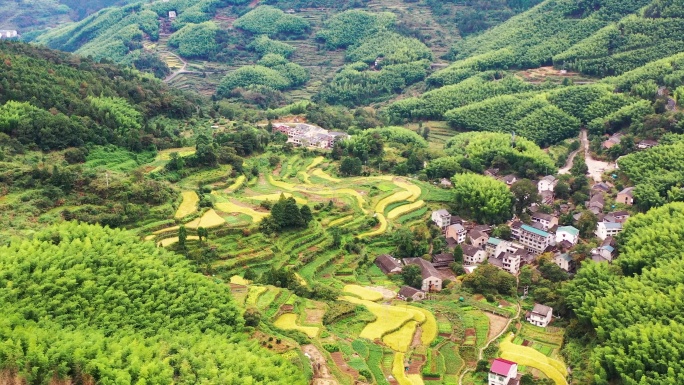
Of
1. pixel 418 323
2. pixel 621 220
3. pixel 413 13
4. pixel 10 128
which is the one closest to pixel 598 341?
pixel 418 323

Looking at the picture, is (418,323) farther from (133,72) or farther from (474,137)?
(133,72)

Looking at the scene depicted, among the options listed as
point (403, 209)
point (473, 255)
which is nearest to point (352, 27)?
point (403, 209)

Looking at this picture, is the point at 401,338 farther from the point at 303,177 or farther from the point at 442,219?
the point at 303,177

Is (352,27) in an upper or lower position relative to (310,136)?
lower

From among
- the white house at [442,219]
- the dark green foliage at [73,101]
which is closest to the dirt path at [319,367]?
the white house at [442,219]

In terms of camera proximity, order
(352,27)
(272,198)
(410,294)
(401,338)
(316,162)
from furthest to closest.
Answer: (352,27) → (316,162) → (272,198) → (410,294) → (401,338)

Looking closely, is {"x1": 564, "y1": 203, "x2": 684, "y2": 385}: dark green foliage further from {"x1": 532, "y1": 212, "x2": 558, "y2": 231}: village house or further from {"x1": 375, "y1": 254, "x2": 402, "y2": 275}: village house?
{"x1": 375, "y1": 254, "x2": 402, "y2": 275}: village house

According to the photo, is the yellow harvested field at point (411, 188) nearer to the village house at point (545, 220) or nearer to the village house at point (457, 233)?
the village house at point (457, 233)
